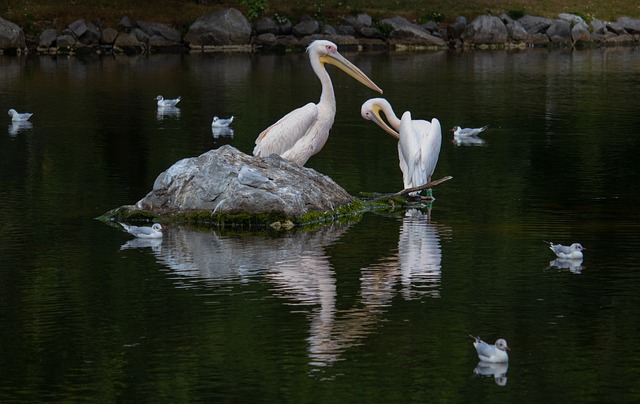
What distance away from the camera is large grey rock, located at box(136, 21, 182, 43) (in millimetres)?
55625

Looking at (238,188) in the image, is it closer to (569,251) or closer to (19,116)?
(569,251)

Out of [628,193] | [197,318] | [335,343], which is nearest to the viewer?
[335,343]

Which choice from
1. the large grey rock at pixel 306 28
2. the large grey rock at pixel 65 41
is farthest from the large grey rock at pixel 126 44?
the large grey rock at pixel 306 28

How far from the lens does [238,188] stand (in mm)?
17328

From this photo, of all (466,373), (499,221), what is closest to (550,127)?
(499,221)

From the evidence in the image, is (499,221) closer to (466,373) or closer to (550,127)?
(466,373)

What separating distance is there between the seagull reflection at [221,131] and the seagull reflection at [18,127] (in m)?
4.40

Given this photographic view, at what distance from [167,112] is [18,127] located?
Answer: 4302 mm

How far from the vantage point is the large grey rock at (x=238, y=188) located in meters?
17.3

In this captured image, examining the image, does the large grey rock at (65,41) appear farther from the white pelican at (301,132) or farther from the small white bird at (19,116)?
the white pelican at (301,132)

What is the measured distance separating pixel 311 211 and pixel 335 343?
6.16 meters

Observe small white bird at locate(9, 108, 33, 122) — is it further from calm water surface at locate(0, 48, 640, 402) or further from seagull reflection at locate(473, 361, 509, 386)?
seagull reflection at locate(473, 361, 509, 386)

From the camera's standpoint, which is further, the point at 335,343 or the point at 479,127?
the point at 479,127

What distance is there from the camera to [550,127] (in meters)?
29.1
